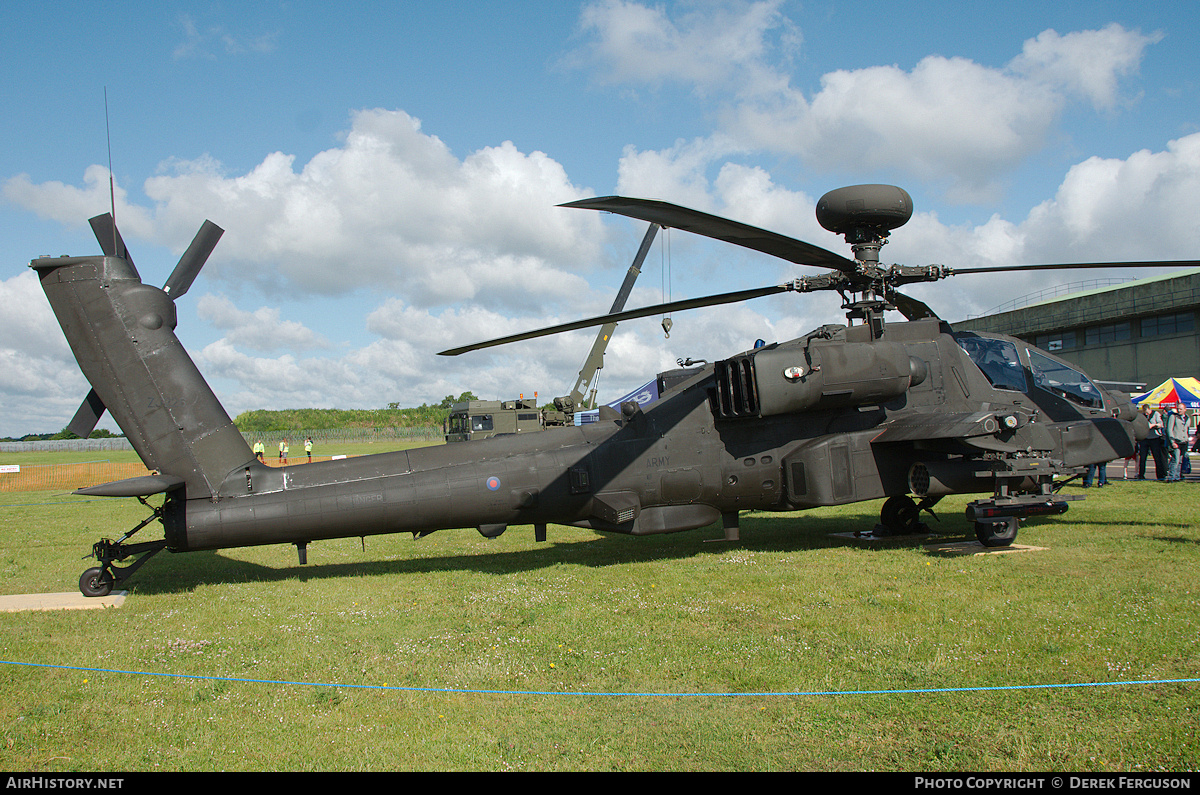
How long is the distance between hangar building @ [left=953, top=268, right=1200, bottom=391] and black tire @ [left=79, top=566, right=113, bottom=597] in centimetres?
4418

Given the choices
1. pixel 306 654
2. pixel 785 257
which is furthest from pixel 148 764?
pixel 785 257

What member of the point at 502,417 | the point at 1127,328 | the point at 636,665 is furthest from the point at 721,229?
the point at 1127,328

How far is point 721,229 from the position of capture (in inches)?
303

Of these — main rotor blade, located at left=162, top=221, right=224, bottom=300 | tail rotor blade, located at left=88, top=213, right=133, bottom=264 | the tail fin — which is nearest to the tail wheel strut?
the tail fin

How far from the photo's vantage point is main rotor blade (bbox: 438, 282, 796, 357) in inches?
344

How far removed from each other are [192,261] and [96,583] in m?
4.41

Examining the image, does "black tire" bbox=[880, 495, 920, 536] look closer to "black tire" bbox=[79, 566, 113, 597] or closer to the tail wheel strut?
the tail wheel strut

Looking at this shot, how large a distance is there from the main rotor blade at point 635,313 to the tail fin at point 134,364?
138 inches

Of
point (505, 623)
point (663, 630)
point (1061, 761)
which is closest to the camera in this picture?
point (1061, 761)

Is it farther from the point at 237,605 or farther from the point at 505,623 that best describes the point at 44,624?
the point at 505,623

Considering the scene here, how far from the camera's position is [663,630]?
23.4 feet

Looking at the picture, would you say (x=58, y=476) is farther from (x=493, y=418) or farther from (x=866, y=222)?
(x=866, y=222)

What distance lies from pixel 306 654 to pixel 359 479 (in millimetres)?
3129

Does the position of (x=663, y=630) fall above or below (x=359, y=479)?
below
